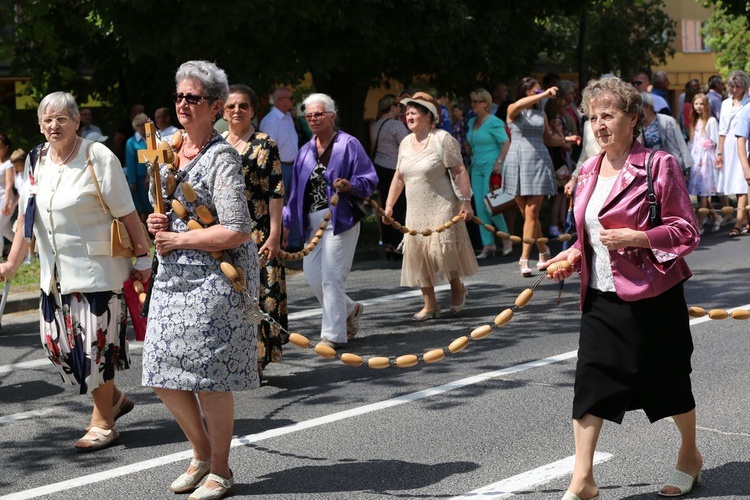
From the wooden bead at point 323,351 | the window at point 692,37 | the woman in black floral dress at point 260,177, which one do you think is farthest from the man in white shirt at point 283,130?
the window at point 692,37

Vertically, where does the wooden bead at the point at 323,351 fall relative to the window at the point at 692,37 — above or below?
below

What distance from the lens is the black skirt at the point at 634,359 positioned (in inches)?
193

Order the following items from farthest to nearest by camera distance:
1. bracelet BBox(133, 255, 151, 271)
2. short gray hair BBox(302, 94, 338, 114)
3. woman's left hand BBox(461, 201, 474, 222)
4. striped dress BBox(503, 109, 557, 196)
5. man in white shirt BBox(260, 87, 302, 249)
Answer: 1. man in white shirt BBox(260, 87, 302, 249)
2. striped dress BBox(503, 109, 557, 196)
3. woman's left hand BBox(461, 201, 474, 222)
4. short gray hair BBox(302, 94, 338, 114)
5. bracelet BBox(133, 255, 151, 271)

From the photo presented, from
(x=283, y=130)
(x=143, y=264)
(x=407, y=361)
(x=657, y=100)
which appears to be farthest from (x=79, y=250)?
(x=657, y=100)

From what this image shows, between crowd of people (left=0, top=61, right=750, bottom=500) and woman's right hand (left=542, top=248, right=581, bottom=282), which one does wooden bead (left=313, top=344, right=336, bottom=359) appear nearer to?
crowd of people (left=0, top=61, right=750, bottom=500)

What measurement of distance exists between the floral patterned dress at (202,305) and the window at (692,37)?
195ft

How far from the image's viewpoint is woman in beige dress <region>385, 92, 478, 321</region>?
9.97 meters

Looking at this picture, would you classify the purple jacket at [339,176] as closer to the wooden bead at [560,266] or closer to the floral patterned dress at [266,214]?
the floral patterned dress at [266,214]

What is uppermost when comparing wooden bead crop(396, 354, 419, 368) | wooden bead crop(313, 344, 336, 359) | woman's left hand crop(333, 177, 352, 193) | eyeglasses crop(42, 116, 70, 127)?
eyeglasses crop(42, 116, 70, 127)

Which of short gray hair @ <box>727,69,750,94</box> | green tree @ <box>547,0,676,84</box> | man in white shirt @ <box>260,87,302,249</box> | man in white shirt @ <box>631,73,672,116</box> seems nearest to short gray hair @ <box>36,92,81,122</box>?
man in white shirt @ <box>260,87,302,249</box>

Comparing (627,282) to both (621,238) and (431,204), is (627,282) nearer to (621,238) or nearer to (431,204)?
(621,238)

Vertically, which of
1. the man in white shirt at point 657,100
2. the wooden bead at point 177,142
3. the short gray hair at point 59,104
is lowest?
the wooden bead at point 177,142

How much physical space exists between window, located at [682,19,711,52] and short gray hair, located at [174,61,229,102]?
59351 millimetres

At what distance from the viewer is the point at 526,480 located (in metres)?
5.45
